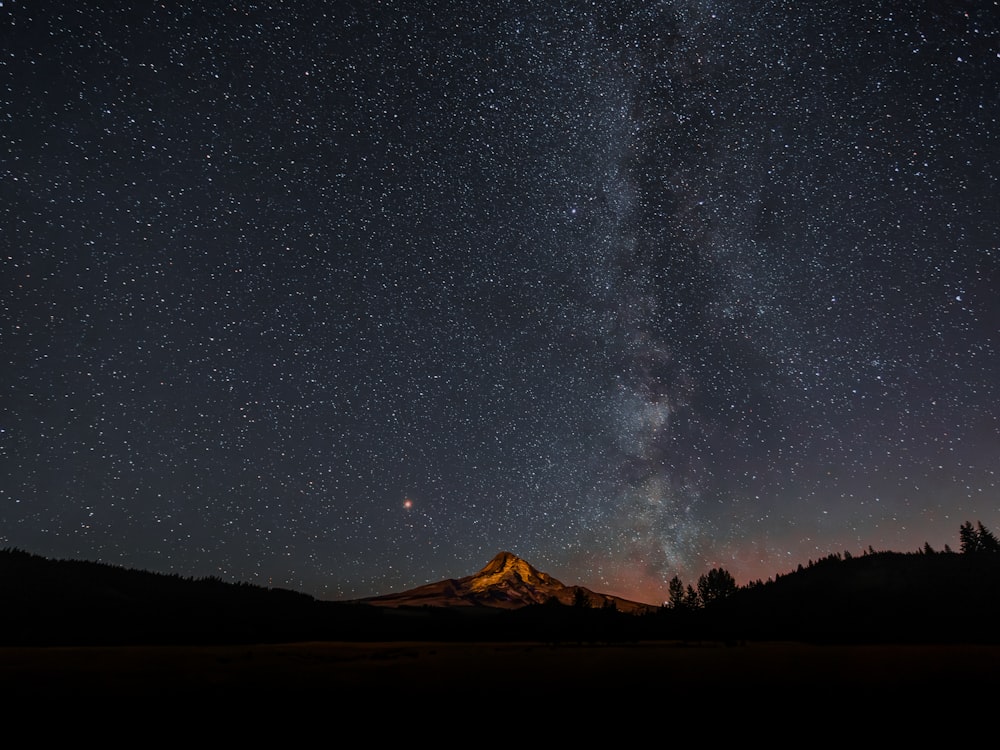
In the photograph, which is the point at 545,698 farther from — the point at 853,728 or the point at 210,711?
the point at 210,711

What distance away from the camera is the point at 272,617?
9488 centimetres

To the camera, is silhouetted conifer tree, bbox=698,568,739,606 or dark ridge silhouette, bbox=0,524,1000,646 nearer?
dark ridge silhouette, bbox=0,524,1000,646

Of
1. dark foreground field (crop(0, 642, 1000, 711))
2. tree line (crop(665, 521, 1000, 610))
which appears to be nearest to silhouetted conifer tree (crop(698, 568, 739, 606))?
tree line (crop(665, 521, 1000, 610))

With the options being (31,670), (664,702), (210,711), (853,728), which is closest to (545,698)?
(664,702)

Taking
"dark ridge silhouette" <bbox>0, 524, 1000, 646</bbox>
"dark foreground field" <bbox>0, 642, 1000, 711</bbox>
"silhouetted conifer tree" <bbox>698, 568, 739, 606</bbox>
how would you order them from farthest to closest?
"silhouetted conifer tree" <bbox>698, 568, 739, 606</bbox>, "dark ridge silhouette" <bbox>0, 524, 1000, 646</bbox>, "dark foreground field" <bbox>0, 642, 1000, 711</bbox>

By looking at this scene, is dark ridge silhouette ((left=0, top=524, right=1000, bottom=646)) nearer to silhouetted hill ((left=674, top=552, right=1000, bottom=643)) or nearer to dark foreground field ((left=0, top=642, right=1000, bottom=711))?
silhouetted hill ((left=674, top=552, right=1000, bottom=643))

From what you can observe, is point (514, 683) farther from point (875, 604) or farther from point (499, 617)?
point (875, 604)

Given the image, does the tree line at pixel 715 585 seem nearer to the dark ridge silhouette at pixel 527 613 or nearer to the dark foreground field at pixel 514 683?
the dark ridge silhouette at pixel 527 613

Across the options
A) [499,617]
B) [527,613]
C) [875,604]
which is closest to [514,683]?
[499,617]

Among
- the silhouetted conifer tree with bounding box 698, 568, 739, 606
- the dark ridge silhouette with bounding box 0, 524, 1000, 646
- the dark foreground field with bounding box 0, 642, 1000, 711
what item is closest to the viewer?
the dark foreground field with bounding box 0, 642, 1000, 711

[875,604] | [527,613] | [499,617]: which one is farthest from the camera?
[527,613]

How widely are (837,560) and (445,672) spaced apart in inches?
5825

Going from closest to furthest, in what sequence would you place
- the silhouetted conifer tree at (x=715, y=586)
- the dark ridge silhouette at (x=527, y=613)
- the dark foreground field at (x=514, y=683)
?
the dark foreground field at (x=514, y=683) → the dark ridge silhouette at (x=527, y=613) → the silhouetted conifer tree at (x=715, y=586)

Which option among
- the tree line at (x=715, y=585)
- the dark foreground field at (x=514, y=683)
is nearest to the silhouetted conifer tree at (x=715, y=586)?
the tree line at (x=715, y=585)
